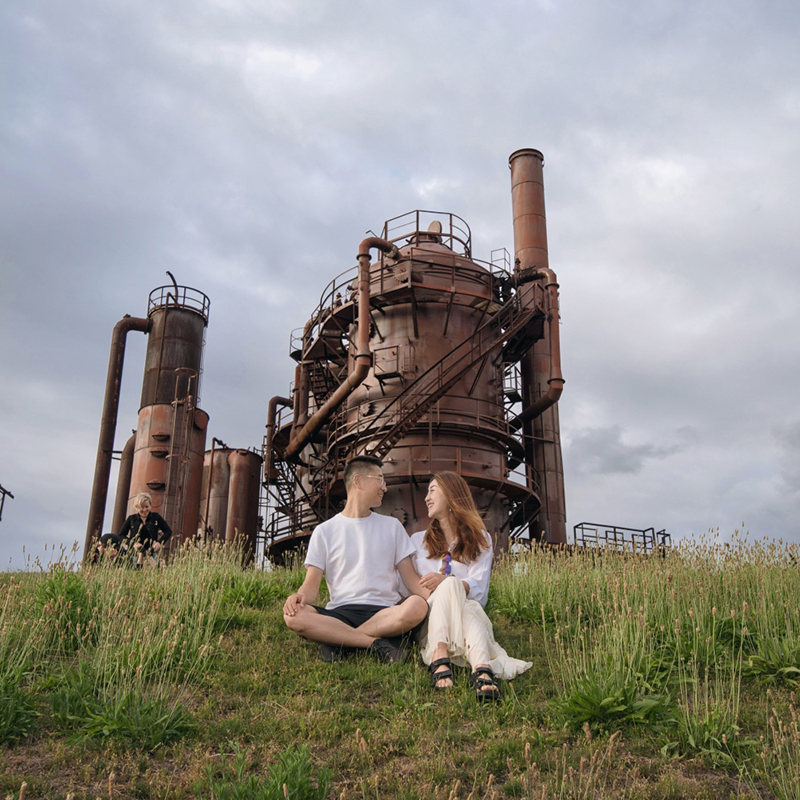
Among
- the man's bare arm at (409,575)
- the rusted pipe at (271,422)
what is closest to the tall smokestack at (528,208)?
the rusted pipe at (271,422)

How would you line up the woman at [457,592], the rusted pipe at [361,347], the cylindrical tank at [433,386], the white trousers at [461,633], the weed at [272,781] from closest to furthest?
the weed at [272,781] → the woman at [457,592] → the white trousers at [461,633] → the cylindrical tank at [433,386] → the rusted pipe at [361,347]

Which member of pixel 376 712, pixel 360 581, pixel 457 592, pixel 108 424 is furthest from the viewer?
pixel 108 424

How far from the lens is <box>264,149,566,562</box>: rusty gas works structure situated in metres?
21.9

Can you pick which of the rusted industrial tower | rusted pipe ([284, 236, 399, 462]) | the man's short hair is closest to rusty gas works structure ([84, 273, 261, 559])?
the rusted industrial tower

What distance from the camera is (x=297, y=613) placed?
6.76m

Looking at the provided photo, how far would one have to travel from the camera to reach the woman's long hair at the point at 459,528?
7453 millimetres

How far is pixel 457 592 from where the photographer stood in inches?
263

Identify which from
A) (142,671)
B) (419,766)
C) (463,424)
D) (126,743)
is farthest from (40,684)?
(463,424)

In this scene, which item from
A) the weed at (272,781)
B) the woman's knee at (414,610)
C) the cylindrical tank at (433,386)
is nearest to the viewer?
the weed at (272,781)

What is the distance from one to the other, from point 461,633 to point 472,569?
3.12 ft

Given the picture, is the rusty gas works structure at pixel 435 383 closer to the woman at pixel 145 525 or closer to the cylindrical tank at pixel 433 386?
the cylindrical tank at pixel 433 386

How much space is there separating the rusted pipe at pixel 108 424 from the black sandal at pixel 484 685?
73.5 feet

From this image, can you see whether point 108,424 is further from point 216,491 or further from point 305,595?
point 305,595

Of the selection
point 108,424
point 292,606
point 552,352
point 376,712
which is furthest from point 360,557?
point 108,424
